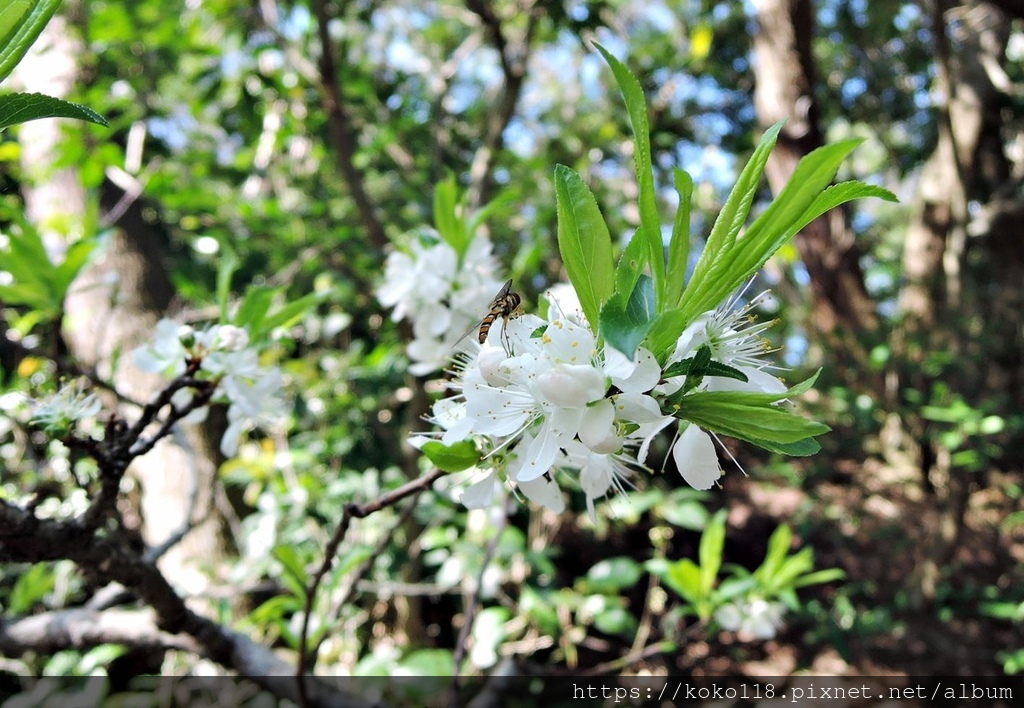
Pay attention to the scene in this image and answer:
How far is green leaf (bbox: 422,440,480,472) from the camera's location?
1.89 ft

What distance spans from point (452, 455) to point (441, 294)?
46cm

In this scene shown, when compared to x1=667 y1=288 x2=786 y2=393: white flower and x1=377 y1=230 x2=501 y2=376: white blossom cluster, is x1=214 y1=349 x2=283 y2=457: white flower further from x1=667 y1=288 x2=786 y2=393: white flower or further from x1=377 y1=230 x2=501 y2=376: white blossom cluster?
x1=667 y1=288 x2=786 y2=393: white flower

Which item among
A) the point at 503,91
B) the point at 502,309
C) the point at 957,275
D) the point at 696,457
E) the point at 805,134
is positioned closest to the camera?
the point at 696,457

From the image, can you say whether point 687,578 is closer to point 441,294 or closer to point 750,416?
point 441,294

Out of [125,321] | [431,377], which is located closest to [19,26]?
[431,377]

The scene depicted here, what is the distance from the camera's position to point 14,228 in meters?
1.03

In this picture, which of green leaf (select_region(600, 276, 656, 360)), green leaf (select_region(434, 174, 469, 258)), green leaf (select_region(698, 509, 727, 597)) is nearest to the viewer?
green leaf (select_region(600, 276, 656, 360))

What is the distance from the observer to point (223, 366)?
2.77ft

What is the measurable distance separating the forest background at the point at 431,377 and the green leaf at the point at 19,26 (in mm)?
1107

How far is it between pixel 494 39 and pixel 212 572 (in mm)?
2050

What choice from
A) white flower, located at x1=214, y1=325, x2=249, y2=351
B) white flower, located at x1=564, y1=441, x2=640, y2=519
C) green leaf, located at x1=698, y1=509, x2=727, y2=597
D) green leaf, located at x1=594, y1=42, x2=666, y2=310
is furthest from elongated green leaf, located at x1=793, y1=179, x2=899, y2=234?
green leaf, located at x1=698, y1=509, x2=727, y2=597

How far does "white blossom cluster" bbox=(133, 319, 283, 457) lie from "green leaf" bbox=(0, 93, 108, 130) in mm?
363

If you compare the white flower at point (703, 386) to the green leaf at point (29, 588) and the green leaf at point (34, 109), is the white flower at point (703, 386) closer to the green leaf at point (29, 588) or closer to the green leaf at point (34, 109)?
the green leaf at point (34, 109)

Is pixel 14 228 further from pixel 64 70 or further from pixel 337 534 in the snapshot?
pixel 64 70
